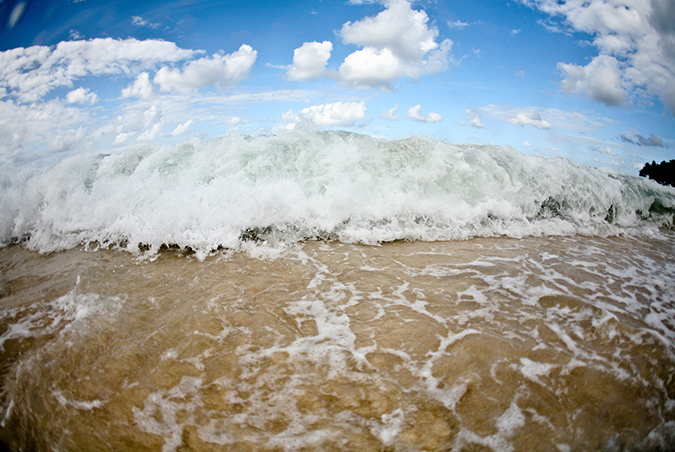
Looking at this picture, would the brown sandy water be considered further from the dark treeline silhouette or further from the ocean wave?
the dark treeline silhouette

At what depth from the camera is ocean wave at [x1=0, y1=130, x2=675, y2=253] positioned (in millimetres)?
5297

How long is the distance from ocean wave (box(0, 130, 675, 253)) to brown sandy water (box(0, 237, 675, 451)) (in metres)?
1.35

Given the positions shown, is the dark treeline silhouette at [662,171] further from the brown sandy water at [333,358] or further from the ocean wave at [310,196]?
the brown sandy water at [333,358]

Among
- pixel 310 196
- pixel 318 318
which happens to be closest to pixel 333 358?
pixel 318 318

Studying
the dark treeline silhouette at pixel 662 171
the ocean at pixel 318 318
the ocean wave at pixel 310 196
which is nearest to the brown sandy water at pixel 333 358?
the ocean at pixel 318 318

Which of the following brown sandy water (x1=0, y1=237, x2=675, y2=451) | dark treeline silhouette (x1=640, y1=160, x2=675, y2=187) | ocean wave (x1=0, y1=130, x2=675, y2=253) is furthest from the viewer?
dark treeline silhouette (x1=640, y1=160, x2=675, y2=187)

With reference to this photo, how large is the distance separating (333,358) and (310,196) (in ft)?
14.2

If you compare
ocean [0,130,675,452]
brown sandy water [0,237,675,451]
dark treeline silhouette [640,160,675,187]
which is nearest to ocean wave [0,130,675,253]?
ocean [0,130,675,452]

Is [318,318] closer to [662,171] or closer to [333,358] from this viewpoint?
[333,358]

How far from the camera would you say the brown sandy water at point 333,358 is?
181 centimetres

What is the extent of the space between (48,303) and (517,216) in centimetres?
788

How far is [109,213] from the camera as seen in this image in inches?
222

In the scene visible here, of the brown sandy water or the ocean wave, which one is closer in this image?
the brown sandy water

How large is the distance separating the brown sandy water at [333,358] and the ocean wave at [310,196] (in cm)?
135
